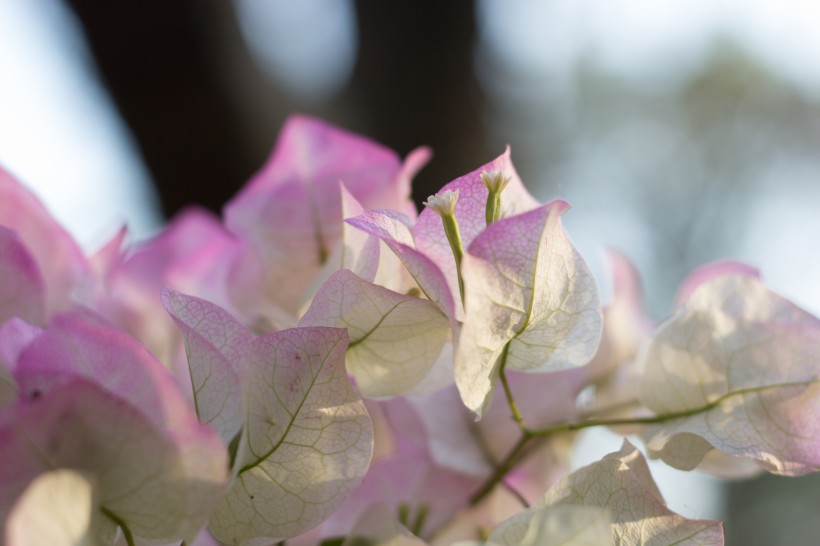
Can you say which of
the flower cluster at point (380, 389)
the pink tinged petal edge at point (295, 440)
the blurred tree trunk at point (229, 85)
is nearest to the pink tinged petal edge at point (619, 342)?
the flower cluster at point (380, 389)

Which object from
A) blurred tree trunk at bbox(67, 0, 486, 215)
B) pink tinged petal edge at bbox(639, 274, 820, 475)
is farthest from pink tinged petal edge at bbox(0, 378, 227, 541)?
blurred tree trunk at bbox(67, 0, 486, 215)

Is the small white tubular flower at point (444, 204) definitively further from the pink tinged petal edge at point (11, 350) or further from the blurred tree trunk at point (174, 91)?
the blurred tree trunk at point (174, 91)

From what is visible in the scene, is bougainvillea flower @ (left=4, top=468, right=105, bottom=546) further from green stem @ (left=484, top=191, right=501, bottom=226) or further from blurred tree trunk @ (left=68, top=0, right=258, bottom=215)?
blurred tree trunk @ (left=68, top=0, right=258, bottom=215)

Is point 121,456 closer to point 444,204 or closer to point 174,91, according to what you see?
point 444,204

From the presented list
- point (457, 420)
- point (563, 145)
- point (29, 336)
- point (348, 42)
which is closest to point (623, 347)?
point (457, 420)

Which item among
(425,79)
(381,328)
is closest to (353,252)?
(381,328)

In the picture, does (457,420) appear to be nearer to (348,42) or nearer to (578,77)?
(348,42)

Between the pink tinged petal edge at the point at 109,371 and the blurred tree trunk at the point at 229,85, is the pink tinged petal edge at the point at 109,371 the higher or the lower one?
the higher one
